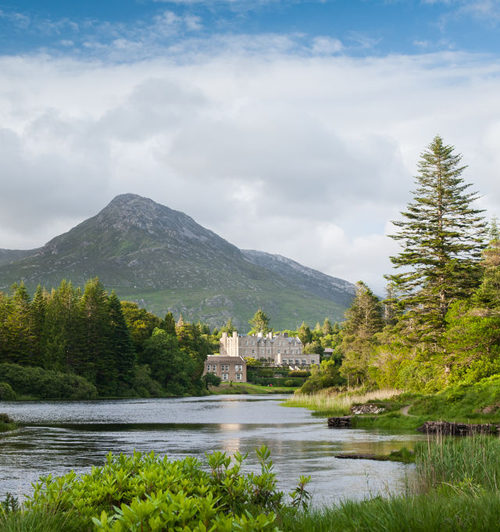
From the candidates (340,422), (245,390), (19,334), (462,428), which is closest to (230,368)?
(245,390)

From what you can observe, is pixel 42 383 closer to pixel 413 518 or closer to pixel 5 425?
pixel 5 425

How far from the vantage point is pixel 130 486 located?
9000 mm

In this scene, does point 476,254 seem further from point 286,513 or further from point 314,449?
point 286,513

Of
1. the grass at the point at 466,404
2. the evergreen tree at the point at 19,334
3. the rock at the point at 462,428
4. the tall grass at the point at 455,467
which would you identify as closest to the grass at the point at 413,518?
the tall grass at the point at 455,467

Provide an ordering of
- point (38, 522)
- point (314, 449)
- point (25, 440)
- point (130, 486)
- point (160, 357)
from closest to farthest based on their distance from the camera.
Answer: point (38, 522) < point (130, 486) < point (314, 449) < point (25, 440) < point (160, 357)

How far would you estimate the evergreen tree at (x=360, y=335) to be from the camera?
3292 inches

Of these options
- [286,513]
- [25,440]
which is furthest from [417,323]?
[286,513]

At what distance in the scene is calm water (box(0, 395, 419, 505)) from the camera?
62.2ft

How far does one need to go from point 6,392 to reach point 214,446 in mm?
59121

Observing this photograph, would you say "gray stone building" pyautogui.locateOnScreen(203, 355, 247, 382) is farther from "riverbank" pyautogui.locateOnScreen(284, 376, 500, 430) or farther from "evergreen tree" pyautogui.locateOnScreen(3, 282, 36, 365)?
"riverbank" pyautogui.locateOnScreen(284, 376, 500, 430)

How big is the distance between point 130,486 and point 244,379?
17378 centimetres

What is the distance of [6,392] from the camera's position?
264 ft

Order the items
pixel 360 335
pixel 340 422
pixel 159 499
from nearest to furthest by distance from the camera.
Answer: pixel 159 499, pixel 340 422, pixel 360 335

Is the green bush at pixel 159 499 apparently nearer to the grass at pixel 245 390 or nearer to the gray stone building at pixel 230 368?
the grass at pixel 245 390
